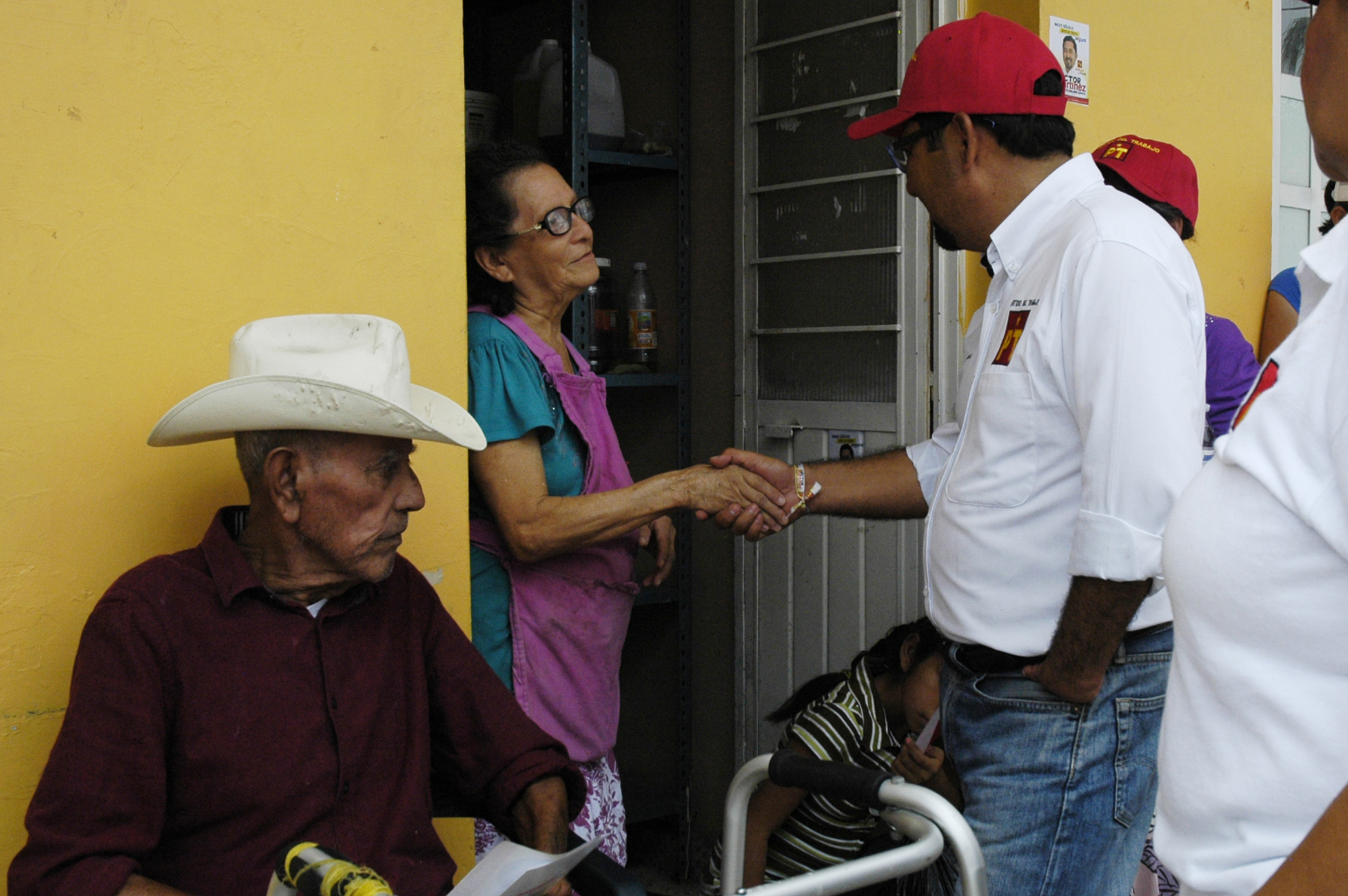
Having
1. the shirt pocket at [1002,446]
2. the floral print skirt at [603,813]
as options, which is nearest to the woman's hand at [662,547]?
the floral print skirt at [603,813]

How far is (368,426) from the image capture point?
1584 mm

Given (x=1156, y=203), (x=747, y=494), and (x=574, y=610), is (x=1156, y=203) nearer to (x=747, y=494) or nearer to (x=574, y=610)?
(x=747, y=494)

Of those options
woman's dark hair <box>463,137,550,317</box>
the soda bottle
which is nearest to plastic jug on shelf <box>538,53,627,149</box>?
the soda bottle

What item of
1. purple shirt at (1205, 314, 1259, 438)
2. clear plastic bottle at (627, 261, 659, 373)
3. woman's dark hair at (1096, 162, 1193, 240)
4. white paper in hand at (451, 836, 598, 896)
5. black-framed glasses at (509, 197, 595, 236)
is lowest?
white paper in hand at (451, 836, 598, 896)

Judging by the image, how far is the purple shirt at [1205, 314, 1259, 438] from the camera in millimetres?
2965

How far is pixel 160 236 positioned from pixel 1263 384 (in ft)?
4.95

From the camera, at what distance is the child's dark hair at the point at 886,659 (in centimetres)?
257

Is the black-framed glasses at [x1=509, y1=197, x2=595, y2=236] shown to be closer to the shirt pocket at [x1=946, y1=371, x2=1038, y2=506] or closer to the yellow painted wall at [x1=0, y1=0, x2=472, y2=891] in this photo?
the yellow painted wall at [x1=0, y1=0, x2=472, y2=891]

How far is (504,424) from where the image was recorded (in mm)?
2211

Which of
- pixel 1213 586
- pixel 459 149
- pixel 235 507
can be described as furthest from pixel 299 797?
pixel 1213 586

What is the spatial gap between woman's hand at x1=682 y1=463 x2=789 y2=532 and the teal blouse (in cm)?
27

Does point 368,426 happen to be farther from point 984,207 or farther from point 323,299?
point 984,207

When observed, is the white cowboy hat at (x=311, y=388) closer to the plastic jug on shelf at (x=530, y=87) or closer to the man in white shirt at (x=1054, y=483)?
the man in white shirt at (x=1054, y=483)

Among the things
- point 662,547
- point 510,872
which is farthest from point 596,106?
point 510,872
